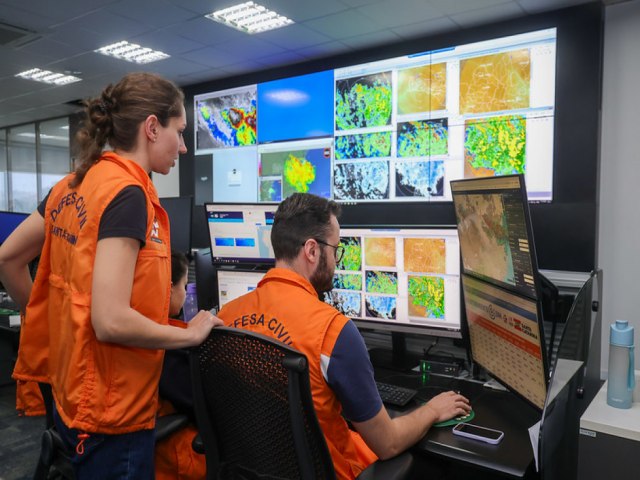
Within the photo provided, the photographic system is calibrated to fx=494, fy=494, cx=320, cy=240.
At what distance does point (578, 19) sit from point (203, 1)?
102 inches

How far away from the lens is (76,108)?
23.2ft

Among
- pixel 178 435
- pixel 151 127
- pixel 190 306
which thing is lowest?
pixel 178 435

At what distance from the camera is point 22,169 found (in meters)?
8.58

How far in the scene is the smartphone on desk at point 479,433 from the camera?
127cm

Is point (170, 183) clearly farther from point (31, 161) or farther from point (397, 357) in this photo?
point (397, 357)

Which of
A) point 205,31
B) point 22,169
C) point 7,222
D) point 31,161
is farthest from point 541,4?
point 22,169

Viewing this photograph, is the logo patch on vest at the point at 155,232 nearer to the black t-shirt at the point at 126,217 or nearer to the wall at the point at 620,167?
the black t-shirt at the point at 126,217

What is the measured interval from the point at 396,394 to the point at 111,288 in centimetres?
95

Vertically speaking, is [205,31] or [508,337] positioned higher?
[205,31]

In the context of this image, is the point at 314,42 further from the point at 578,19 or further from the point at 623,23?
the point at 623,23

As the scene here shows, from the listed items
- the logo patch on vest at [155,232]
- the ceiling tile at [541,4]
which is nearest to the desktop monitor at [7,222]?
the logo patch on vest at [155,232]

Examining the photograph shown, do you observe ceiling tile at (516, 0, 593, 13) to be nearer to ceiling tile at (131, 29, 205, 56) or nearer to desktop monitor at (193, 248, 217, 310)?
ceiling tile at (131, 29, 205, 56)

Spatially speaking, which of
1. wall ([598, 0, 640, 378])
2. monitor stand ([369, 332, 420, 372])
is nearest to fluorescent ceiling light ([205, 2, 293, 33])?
wall ([598, 0, 640, 378])

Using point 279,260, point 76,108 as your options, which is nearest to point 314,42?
point 279,260
